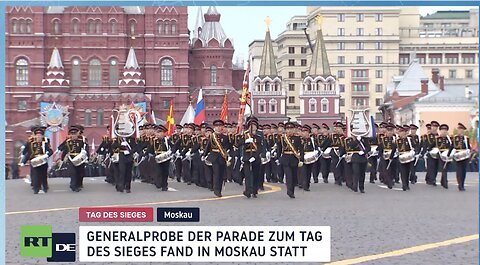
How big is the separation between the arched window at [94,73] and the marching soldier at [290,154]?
7.32 ft

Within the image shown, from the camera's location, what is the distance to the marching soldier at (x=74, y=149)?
1117 centimetres

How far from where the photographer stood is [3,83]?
28.8 feet

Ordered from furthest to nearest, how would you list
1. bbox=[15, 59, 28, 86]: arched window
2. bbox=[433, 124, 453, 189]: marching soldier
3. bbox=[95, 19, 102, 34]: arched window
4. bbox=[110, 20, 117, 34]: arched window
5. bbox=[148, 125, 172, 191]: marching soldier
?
bbox=[433, 124, 453, 189]: marching soldier → bbox=[148, 125, 172, 191]: marching soldier → bbox=[95, 19, 102, 34]: arched window → bbox=[110, 20, 117, 34]: arched window → bbox=[15, 59, 28, 86]: arched window

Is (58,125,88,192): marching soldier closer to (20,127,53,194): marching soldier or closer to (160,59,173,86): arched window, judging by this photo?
(20,127,53,194): marching soldier

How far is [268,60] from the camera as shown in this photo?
1023 centimetres

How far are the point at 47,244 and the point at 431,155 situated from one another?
269 inches

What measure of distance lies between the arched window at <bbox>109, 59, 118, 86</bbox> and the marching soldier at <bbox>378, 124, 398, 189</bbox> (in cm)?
311

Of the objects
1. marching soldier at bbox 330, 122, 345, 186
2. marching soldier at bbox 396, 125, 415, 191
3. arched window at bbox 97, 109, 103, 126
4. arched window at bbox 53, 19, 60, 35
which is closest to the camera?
arched window at bbox 53, 19, 60, 35

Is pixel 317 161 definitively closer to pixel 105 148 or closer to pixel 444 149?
pixel 444 149

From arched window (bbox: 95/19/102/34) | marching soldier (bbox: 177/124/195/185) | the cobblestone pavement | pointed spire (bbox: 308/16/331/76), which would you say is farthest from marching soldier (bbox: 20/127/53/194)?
pointed spire (bbox: 308/16/331/76)

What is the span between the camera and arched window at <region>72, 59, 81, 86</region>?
35.1ft

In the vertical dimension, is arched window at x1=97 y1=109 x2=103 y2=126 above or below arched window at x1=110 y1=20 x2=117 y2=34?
below

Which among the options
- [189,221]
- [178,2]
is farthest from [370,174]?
[178,2]

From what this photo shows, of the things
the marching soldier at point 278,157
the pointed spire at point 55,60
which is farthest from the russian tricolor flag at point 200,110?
the pointed spire at point 55,60
